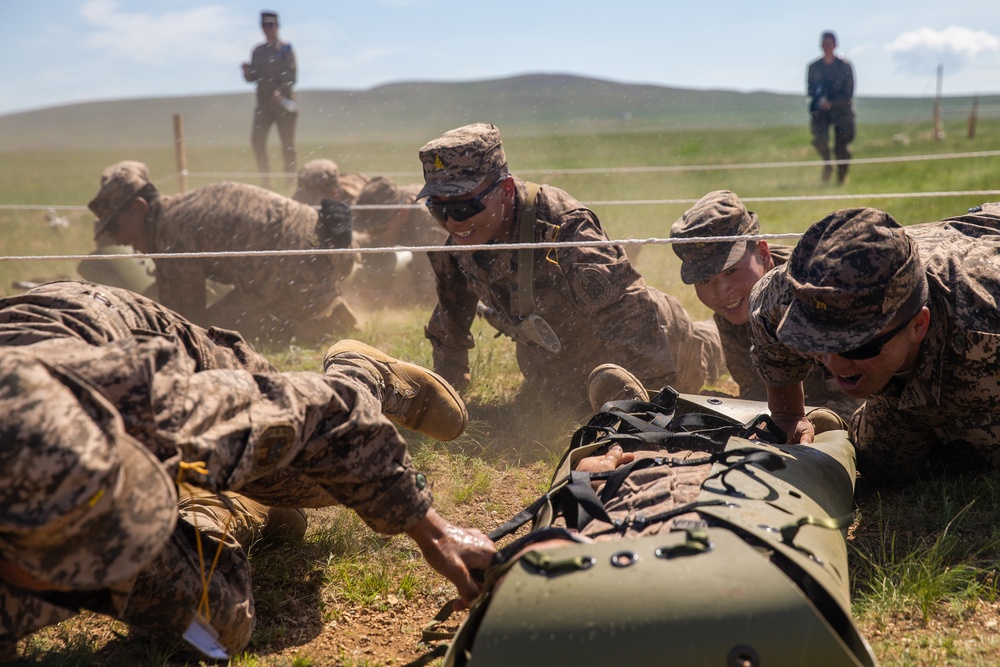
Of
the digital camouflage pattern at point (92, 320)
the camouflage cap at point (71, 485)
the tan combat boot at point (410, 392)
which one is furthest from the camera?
the tan combat boot at point (410, 392)

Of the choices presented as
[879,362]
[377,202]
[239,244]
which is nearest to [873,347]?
[879,362]

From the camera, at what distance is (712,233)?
4.26 metres

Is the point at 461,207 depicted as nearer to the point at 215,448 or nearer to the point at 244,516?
the point at 244,516

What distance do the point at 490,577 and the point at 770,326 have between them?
1.54 m

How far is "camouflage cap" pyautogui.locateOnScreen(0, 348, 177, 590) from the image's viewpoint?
1.68m

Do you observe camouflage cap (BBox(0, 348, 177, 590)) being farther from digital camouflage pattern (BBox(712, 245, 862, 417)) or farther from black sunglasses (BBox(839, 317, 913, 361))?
digital camouflage pattern (BBox(712, 245, 862, 417))

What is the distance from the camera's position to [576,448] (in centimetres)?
297

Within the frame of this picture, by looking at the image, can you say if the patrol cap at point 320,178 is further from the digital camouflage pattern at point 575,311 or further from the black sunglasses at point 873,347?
the black sunglasses at point 873,347

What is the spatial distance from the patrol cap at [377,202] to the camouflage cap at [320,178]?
104 cm

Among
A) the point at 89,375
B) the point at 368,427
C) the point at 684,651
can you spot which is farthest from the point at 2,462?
the point at 684,651

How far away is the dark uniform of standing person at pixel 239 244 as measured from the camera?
674 cm

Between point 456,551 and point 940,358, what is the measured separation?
6.05ft

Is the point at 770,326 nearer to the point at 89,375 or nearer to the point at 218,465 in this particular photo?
the point at 218,465

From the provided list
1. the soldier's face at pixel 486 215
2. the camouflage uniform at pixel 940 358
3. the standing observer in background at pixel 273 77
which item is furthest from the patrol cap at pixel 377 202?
the standing observer in background at pixel 273 77
